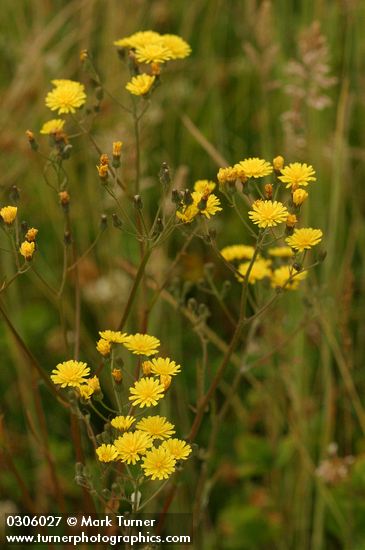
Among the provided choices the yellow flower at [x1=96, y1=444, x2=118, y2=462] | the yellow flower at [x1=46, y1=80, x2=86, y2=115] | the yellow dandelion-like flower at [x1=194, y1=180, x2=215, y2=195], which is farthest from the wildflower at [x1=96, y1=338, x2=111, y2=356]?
the yellow flower at [x1=46, y1=80, x2=86, y2=115]

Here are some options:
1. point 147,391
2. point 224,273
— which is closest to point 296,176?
point 147,391

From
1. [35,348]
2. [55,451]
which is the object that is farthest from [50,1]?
[55,451]

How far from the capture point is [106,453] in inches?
40.9

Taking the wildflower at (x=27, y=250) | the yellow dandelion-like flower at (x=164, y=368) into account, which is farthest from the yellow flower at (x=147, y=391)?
the wildflower at (x=27, y=250)

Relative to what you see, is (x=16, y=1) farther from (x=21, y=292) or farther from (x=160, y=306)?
(x=160, y=306)

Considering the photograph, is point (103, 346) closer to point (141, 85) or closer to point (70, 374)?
point (70, 374)

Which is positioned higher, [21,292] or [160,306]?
[21,292]

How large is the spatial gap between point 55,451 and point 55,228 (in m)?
0.63

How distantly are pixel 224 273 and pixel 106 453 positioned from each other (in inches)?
49.3

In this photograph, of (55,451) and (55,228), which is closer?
(55,451)

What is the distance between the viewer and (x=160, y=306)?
1.95 m

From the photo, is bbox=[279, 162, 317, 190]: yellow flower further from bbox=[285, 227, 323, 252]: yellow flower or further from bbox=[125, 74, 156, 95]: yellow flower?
bbox=[125, 74, 156, 95]: yellow flower

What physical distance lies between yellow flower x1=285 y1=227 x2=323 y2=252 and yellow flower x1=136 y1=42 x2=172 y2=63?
0.39 m

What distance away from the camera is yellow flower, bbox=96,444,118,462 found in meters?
1.03
